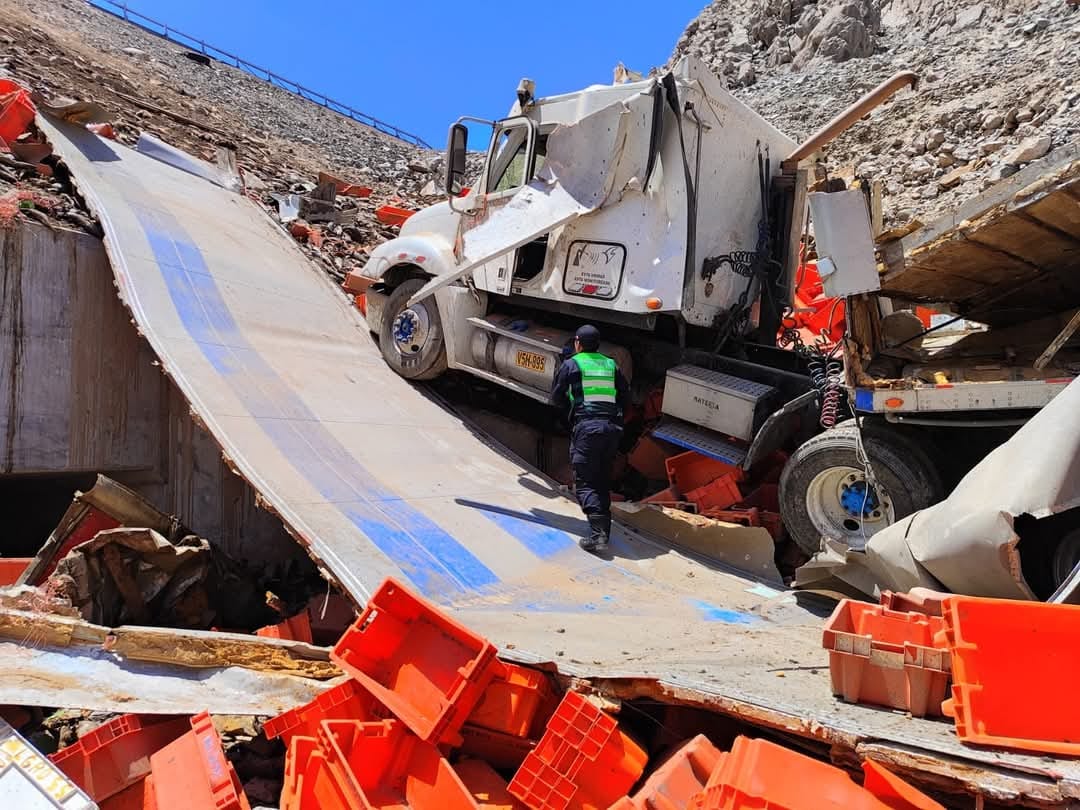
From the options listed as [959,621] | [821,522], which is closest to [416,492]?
[821,522]

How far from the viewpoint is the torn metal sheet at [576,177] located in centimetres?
548

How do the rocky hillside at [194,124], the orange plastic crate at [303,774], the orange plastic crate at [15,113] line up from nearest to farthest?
1. the orange plastic crate at [303,774]
2. the orange plastic crate at [15,113]
3. the rocky hillside at [194,124]

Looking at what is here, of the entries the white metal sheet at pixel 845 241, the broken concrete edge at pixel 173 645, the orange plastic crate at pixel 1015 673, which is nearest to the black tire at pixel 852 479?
the white metal sheet at pixel 845 241

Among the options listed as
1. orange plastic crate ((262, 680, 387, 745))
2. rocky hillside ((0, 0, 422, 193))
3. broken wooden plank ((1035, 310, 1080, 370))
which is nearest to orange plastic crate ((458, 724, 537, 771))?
orange plastic crate ((262, 680, 387, 745))

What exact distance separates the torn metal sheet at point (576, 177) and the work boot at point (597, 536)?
225cm

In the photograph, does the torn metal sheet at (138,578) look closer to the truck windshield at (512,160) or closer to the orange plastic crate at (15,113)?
the truck windshield at (512,160)

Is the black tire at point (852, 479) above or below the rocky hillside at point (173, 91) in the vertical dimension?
below

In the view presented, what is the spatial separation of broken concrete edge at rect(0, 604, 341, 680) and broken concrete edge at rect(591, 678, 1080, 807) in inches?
63.5

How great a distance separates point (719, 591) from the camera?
4.43 m

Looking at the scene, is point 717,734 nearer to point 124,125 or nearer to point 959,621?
point 959,621

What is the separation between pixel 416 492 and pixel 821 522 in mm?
2681

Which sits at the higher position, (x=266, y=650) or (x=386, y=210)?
(x=386, y=210)

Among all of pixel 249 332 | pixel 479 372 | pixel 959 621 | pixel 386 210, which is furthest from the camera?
pixel 386 210

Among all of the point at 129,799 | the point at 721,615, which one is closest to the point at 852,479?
the point at 721,615
